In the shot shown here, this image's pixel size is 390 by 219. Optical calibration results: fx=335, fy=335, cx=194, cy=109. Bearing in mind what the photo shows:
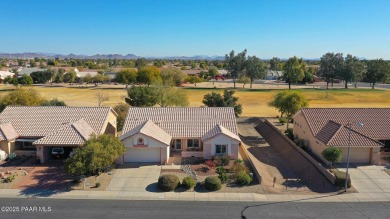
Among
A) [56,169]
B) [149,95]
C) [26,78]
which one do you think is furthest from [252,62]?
[56,169]

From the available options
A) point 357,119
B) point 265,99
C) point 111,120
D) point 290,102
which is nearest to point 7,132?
point 111,120

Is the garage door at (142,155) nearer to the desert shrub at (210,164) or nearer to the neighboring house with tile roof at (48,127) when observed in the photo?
the neighboring house with tile roof at (48,127)

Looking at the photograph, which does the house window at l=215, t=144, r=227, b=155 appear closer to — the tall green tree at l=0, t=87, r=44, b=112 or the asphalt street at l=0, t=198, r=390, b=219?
the asphalt street at l=0, t=198, r=390, b=219

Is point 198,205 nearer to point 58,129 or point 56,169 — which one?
point 56,169

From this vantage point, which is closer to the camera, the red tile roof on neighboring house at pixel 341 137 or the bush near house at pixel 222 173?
the bush near house at pixel 222 173

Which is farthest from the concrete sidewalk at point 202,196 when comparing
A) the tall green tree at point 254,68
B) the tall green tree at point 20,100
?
the tall green tree at point 254,68

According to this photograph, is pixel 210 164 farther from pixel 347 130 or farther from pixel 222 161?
pixel 347 130
